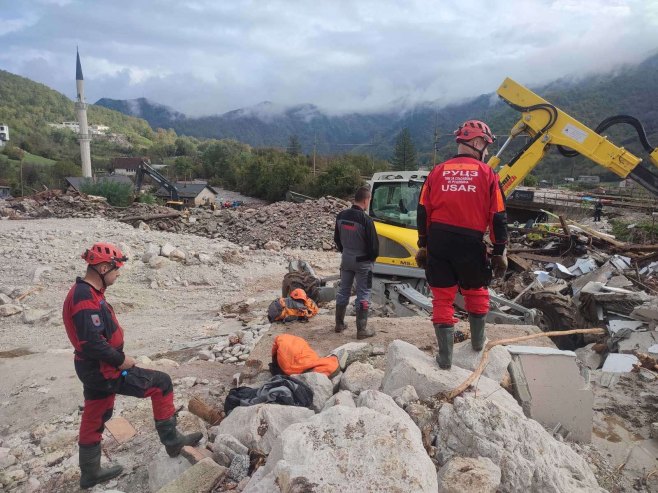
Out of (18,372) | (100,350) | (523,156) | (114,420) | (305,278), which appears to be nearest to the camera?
(100,350)

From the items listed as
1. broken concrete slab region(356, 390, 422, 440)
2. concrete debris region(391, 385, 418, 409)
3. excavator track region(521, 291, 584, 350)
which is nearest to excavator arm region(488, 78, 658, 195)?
excavator track region(521, 291, 584, 350)

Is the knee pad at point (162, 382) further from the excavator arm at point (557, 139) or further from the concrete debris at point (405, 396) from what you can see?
the excavator arm at point (557, 139)

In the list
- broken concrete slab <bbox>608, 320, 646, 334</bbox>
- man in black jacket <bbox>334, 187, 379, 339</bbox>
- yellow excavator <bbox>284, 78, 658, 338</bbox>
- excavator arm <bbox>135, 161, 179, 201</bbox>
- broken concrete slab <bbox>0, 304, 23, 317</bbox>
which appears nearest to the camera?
man in black jacket <bbox>334, 187, 379, 339</bbox>

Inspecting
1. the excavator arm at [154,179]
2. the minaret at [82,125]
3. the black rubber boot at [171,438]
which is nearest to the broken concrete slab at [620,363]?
the black rubber boot at [171,438]

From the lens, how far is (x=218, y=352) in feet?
19.9

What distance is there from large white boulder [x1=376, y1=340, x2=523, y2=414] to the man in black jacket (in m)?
1.91

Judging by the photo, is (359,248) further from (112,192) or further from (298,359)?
(112,192)

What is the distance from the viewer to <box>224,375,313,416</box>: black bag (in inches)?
131

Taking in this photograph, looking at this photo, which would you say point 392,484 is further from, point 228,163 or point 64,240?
point 228,163

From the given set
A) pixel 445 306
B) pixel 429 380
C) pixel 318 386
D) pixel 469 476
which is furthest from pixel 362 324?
pixel 469 476

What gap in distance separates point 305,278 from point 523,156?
4248 mm

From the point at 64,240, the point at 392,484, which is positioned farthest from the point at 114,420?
the point at 64,240

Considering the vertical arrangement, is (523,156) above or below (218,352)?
above

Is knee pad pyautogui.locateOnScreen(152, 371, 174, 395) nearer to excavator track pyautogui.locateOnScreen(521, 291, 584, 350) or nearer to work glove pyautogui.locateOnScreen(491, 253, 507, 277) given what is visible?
work glove pyautogui.locateOnScreen(491, 253, 507, 277)
